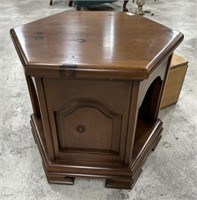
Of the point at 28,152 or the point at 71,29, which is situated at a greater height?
the point at 71,29

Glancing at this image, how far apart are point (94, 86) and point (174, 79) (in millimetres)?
856

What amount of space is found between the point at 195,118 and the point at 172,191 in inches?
24.0

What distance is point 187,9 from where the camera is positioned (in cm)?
372

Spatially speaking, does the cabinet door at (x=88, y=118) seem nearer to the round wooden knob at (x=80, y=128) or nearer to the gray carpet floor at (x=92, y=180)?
the round wooden knob at (x=80, y=128)

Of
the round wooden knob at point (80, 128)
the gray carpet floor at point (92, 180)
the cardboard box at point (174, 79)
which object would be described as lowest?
the gray carpet floor at point (92, 180)

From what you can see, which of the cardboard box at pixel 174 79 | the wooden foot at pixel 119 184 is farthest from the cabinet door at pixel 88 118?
the cardboard box at pixel 174 79

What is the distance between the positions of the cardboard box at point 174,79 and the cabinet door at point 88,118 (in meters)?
0.67

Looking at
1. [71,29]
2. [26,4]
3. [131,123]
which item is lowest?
[26,4]

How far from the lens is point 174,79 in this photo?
148cm

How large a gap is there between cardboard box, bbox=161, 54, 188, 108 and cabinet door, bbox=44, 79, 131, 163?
2.20ft

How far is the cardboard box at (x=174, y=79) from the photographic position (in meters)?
1.43

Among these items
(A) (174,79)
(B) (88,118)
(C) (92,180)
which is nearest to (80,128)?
(B) (88,118)

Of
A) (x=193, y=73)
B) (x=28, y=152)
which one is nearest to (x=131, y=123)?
(x=28, y=152)

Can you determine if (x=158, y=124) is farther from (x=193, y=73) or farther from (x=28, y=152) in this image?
(x=193, y=73)
